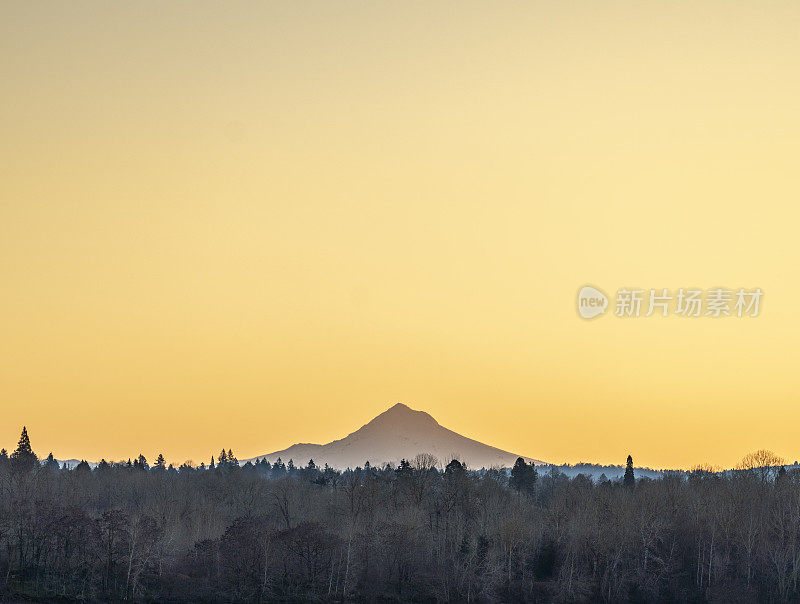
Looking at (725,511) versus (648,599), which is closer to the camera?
(648,599)

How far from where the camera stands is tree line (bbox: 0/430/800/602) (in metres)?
81.2

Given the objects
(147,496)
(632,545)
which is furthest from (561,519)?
(147,496)

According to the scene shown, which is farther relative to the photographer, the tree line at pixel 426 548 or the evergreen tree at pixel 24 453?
the evergreen tree at pixel 24 453

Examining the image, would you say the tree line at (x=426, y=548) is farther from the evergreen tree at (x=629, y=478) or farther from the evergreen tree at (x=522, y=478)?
the evergreen tree at (x=522, y=478)

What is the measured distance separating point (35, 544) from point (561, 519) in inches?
2074

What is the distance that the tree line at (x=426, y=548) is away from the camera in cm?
8119

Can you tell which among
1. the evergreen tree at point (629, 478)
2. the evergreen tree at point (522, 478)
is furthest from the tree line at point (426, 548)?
the evergreen tree at point (522, 478)

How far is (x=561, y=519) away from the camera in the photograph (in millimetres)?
99375

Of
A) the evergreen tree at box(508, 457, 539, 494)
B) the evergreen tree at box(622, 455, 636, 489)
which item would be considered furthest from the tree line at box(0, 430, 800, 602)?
the evergreen tree at box(508, 457, 539, 494)

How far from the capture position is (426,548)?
9419 centimetres

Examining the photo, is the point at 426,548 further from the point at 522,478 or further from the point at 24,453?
the point at 24,453

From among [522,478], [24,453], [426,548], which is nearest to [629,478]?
[522,478]

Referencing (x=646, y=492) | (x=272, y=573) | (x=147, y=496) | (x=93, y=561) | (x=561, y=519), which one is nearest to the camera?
(x=93, y=561)

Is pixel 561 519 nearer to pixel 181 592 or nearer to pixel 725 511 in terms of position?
pixel 725 511
